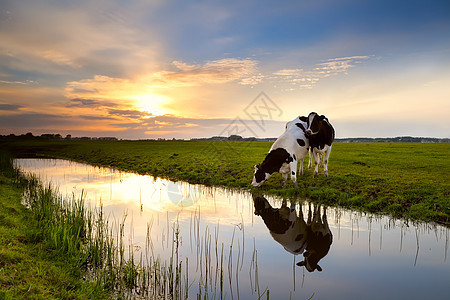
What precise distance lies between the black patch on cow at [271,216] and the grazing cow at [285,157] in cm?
181

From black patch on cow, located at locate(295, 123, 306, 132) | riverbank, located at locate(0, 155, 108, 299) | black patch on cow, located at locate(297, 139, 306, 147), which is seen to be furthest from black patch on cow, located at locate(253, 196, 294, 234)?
riverbank, located at locate(0, 155, 108, 299)

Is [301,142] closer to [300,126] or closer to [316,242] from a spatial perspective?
[300,126]

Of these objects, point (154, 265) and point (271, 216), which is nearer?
point (154, 265)

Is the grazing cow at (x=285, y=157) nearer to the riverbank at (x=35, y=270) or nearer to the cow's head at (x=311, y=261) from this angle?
the cow's head at (x=311, y=261)

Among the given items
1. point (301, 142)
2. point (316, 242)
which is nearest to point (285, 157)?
point (301, 142)

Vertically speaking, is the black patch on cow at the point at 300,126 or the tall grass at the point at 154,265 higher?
the black patch on cow at the point at 300,126

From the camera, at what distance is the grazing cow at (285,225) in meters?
8.42

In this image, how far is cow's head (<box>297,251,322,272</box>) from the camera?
22.6 ft

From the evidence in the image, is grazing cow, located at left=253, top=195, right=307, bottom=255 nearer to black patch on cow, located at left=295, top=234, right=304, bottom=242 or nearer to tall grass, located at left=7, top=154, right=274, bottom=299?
black patch on cow, located at left=295, top=234, right=304, bottom=242

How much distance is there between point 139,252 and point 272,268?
3718mm

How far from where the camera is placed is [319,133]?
16.0 meters

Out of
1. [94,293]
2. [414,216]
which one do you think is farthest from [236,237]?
[414,216]

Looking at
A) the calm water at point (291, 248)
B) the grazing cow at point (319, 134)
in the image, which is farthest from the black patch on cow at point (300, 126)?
the calm water at point (291, 248)

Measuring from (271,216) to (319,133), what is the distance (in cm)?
697
